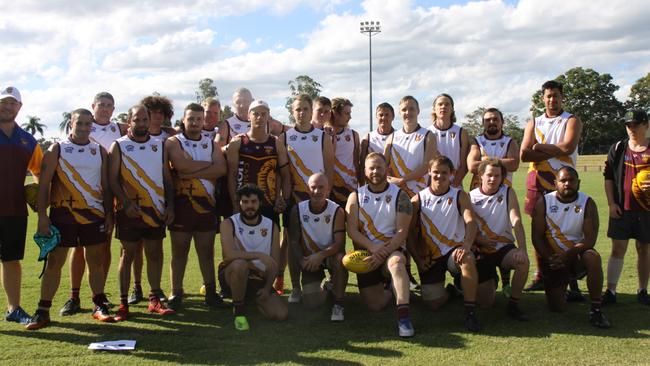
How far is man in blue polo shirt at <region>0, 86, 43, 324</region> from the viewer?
561cm

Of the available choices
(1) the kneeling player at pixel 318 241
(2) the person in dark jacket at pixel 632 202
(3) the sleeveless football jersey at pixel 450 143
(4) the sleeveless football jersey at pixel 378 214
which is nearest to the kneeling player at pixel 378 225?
(4) the sleeveless football jersey at pixel 378 214

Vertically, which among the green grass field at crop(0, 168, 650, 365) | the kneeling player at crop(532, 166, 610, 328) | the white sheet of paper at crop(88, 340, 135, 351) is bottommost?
the green grass field at crop(0, 168, 650, 365)

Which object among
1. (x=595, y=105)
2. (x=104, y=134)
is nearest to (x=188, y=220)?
(x=104, y=134)

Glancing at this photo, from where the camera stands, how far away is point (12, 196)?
18.5ft

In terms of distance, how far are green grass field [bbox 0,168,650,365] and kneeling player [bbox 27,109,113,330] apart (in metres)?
0.42

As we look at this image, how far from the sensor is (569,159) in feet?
22.0

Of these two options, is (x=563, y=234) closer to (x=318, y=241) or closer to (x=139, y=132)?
(x=318, y=241)

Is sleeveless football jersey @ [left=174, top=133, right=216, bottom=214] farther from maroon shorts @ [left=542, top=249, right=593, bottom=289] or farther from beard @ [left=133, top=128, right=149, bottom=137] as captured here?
maroon shorts @ [left=542, top=249, right=593, bottom=289]

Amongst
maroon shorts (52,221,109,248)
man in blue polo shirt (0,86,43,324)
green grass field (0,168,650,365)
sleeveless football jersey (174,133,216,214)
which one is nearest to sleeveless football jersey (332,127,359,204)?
green grass field (0,168,650,365)

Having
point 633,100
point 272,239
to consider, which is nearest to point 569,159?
point 272,239

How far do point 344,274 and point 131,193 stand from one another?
93.4 inches

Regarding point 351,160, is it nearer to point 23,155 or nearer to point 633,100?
point 23,155

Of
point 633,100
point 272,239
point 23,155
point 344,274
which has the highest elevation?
point 633,100

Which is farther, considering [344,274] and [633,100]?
[633,100]
